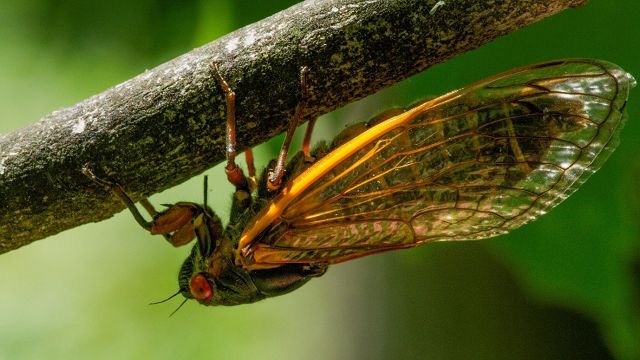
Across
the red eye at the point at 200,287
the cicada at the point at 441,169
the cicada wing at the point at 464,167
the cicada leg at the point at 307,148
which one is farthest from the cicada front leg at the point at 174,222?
the cicada leg at the point at 307,148

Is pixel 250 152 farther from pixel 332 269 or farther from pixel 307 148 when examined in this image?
pixel 332 269

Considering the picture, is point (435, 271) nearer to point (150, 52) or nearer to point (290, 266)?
point (290, 266)

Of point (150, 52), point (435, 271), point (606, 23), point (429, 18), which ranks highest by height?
point (150, 52)

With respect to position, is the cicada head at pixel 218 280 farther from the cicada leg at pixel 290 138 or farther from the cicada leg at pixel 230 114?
the cicada leg at pixel 230 114

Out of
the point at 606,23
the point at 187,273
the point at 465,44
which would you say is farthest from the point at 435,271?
the point at 465,44

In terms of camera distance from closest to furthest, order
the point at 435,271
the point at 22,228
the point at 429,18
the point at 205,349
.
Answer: the point at 429,18 < the point at 22,228 < the point at 205,349 < the point at 435,271

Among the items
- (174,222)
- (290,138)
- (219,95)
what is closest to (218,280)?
(174,222)

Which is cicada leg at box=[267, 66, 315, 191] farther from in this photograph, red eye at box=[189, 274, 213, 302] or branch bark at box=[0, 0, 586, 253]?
red eye at box=[189, 274, 213, 302]
